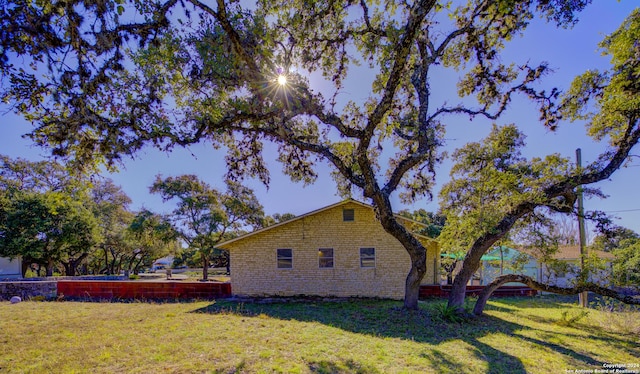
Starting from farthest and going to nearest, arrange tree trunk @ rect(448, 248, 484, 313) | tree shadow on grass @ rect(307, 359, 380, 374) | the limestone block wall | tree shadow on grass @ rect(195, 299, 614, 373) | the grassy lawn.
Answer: the limestone block wall
tree trunk @ rect(448, 248, 484, 313)
tree shadow on grass @ rect(195, 299, 614, 373)
the grassy lawn
tree shadow on grass @ rect(307, 359, 380, 374)

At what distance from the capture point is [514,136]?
46.1 feet

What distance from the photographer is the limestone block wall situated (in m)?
13.6

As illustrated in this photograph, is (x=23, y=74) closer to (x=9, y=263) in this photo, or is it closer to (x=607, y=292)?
(x=607, y=292)

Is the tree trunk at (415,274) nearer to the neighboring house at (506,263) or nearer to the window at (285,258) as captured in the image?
the neighboring house at (506,263)

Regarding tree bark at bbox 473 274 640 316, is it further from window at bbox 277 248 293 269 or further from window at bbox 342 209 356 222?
window at bbox 277 248 293 269

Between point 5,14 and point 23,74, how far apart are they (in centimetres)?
122

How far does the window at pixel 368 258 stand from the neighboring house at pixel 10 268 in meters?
27.4

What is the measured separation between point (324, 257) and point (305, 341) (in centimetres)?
764

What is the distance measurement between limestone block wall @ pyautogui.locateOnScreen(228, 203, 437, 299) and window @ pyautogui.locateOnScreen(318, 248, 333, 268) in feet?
0.54

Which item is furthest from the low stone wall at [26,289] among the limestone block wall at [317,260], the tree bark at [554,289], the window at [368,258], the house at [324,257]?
the tree bark at [554,289]

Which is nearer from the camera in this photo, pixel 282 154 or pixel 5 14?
pixel 5 14

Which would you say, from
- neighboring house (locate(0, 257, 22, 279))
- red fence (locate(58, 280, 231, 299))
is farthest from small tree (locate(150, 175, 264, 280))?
neighboring house (locate(0, 257, 22, 279))

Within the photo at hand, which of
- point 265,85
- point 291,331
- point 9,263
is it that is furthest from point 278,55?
point 9,263

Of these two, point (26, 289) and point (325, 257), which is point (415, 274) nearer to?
point (325, 257)
